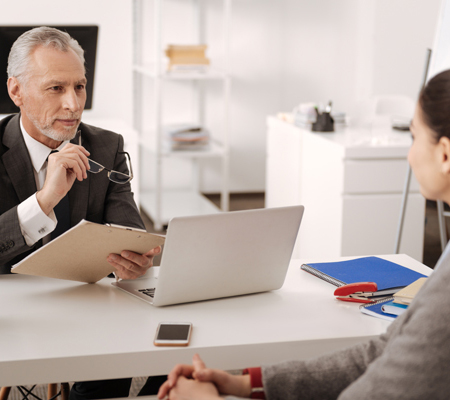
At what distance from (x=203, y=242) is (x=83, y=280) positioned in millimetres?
379

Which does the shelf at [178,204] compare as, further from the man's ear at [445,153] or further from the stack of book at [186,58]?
the man's ear at [445,153]

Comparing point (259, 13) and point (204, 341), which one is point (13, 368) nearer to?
point (204, 341)

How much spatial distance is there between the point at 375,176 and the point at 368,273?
5.48 ft

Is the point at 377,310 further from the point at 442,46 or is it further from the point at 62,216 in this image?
the point at 442,46

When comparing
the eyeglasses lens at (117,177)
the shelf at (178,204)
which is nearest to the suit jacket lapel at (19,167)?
the eyeglasses lens at (117,177)

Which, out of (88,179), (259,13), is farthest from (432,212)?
(88,179)

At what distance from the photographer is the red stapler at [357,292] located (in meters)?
1.39

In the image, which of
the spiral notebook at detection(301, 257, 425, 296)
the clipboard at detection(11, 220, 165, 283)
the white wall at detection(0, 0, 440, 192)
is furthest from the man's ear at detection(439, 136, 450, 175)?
the white wall at detection(0, 0, 440, 192)

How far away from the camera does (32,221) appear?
153cm

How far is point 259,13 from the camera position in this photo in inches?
203

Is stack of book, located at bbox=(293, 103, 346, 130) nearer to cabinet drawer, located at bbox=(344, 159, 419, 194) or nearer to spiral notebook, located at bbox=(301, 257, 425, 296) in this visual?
cabinet drawer, located at bbox=(344, 159, 419, 194)

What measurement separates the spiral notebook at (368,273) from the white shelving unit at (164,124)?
2.76 metres

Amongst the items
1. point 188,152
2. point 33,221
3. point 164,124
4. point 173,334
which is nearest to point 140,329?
point 173,334

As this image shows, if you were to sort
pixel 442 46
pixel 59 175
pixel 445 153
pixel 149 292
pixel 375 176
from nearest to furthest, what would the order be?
pixel 445 153
pixel 149 292
pixel 59 175
pixel 442 46
pixel 375 176
